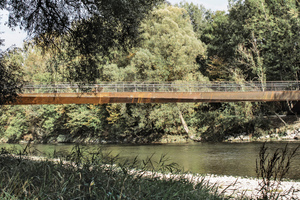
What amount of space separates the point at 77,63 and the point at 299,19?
24994 millimetres

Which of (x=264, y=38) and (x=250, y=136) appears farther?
(x=264, y=38)

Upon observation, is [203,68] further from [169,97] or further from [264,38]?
[169,97]

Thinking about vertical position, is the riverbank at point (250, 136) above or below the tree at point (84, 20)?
below

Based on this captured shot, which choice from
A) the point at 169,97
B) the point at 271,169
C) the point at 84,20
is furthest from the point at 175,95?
the point at 271,169

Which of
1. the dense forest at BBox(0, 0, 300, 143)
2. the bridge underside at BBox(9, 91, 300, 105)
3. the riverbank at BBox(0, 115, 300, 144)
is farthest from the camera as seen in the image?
the dense forest at BBox(0, 0, 300, 143)

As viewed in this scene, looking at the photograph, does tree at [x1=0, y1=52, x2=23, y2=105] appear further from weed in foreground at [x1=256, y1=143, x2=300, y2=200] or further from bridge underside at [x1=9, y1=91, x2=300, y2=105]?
bridge underside at [x1=9, y1=91, x2=300, y2=105]

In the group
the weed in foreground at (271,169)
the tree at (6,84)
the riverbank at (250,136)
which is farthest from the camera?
the riverbank at (250,136)

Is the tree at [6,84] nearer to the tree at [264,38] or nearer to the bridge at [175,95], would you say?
the bridge at [175,95]

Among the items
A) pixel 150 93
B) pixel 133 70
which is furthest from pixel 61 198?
pixel 133 70

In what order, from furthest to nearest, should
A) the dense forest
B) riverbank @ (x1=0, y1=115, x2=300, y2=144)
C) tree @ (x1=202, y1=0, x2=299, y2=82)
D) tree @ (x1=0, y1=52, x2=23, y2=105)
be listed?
the dense forest < tree @ (x1=202, y1=0, x2=299, y2=82) < riverbank @ (x1=0, y1=115, x2=300, y2=144) < tree @ (x1=0, y1=52, x2=23, y2=105)

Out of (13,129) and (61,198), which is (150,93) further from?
(13,129)

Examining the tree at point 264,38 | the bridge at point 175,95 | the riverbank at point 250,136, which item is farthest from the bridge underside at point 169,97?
the tree at point 264,38

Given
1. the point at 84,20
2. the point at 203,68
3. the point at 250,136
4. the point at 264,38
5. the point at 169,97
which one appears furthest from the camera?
the point at 203,68

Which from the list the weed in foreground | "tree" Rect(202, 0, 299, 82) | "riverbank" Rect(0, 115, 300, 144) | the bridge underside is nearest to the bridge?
the bridge underside
